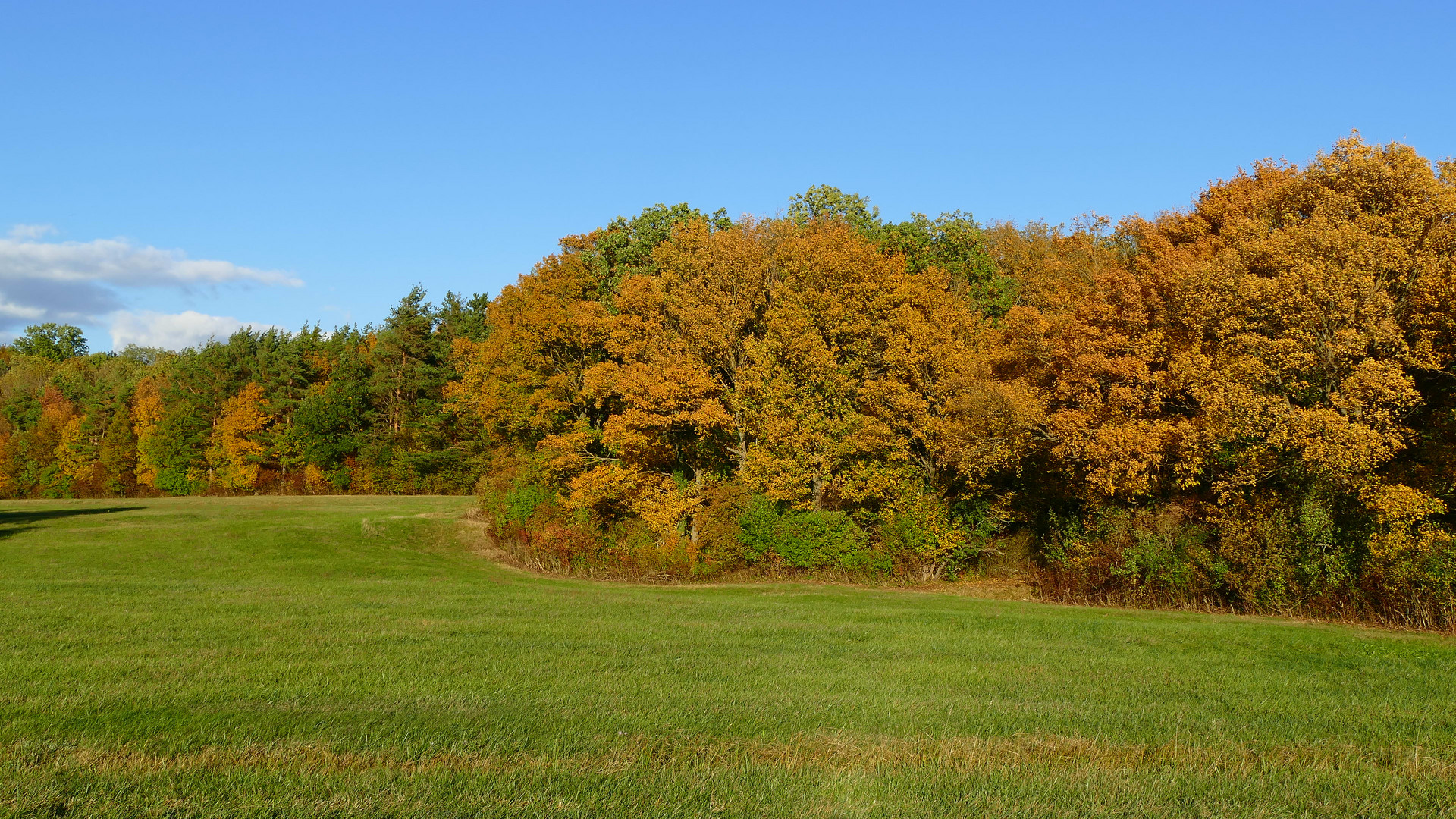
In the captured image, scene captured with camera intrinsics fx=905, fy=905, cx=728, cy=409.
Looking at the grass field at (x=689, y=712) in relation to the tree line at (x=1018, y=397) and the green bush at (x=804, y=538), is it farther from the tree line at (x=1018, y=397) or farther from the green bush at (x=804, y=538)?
the green bush at (x=804, y=538)

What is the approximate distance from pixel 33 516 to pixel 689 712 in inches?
2087

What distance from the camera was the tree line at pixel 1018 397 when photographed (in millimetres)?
19625

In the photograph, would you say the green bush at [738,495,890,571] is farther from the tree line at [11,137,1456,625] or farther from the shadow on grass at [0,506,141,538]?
the shadow on grass at [0,506,141,538]

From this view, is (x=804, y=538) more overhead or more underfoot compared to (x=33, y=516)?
more overhead

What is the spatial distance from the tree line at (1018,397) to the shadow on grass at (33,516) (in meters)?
20.6

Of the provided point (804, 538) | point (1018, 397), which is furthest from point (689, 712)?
point (804, 538)

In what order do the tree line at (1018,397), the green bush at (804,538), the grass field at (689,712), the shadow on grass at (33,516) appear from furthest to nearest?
the shadow on grass at (33,516)
the green bush at (804,538)
the tree line at (1018,397)
the grass field at (689,712)

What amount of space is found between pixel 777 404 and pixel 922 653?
18476mm

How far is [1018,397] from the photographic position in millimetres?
25938

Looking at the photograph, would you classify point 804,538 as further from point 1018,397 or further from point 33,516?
point 33,516

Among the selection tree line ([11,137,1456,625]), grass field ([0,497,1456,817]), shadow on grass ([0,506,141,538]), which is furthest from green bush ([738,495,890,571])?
shadow on grass ([0,506,141,538])

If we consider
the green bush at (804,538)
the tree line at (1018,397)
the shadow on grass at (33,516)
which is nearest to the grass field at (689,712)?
the tree line at (1018,397)

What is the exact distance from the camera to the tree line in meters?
19.6

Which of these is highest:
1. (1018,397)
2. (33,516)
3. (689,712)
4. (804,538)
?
(1018,397)
